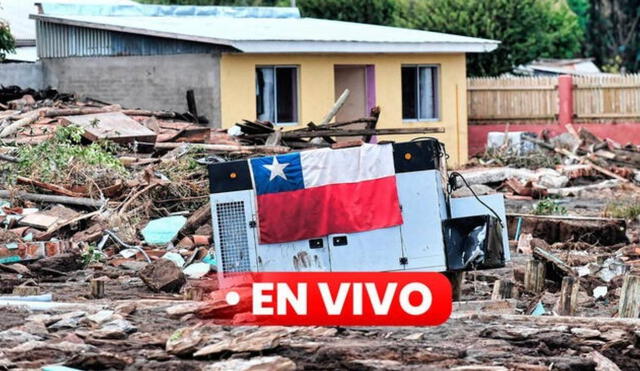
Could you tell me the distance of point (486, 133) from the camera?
3600 cm

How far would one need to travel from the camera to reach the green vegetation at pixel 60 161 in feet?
68.2

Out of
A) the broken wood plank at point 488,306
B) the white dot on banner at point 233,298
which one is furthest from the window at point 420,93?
the white dot on banner at point 233,298

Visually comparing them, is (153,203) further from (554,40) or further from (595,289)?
(554,40)

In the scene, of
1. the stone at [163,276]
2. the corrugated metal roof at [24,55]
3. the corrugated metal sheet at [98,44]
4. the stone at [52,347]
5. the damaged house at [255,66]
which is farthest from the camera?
the corrugated metal roof at [24,55]

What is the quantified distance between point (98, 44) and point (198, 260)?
46.6ft

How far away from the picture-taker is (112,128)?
2427cm

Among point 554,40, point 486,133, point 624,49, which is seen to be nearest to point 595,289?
point 486,133

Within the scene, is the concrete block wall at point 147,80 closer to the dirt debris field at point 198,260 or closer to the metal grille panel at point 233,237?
the dirt debris field at point 198,260

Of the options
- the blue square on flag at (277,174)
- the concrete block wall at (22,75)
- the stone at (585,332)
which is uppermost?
the concrete block wall at (22,75)

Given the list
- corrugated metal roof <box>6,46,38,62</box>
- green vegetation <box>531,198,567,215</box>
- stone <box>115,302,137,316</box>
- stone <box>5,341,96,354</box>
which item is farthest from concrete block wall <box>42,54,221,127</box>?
stone <box>5,341,96,354</box>

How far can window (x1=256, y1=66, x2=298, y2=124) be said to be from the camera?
30047mm

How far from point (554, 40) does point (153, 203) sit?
106ft

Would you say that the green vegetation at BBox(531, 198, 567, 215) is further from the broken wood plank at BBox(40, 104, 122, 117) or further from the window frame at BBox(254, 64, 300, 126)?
the broken wood plank at BBox(40, 104, 122, 117)

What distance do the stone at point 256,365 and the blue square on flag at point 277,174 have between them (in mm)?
4224
